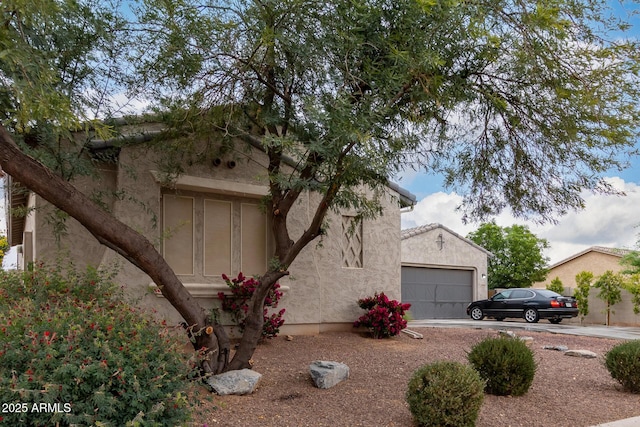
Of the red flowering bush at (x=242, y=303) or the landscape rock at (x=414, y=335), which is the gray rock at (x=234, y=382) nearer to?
the red flowering bush at (x=242, y=303)

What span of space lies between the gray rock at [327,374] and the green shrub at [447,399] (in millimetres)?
1700

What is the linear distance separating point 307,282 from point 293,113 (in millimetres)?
4818

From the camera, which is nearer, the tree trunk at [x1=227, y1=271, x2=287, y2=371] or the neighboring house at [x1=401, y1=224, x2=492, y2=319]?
the tree trunk at [x1=227, y1=271, x2=287, y2=371]

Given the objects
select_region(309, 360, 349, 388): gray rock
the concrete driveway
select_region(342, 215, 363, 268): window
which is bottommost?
the concrete driveway

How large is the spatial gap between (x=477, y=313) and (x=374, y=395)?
19.5m

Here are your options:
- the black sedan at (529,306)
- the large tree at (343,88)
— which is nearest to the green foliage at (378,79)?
the large tree at (343,88)

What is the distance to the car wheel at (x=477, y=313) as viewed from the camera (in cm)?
2541

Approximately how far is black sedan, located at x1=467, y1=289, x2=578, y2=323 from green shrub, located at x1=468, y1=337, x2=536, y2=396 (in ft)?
54.5

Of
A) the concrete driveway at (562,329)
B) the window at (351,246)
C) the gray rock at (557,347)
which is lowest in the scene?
the concrete driveway at (562,329)

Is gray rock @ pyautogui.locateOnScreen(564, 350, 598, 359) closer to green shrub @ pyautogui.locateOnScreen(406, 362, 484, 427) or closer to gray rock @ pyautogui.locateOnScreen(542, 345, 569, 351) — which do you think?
gray rock @ pyautogui.locateOnScreen(542, 345, 569, 351)

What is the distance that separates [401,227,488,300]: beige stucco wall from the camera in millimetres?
25469

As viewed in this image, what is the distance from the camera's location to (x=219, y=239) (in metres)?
11.5

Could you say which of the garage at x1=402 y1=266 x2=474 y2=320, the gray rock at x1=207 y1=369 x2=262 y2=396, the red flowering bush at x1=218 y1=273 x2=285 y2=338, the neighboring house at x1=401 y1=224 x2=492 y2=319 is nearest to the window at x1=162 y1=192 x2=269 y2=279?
the red flowering bush at x1=218 y1=273 x2=285 y2=338

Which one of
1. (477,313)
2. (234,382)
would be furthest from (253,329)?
(477,313)
